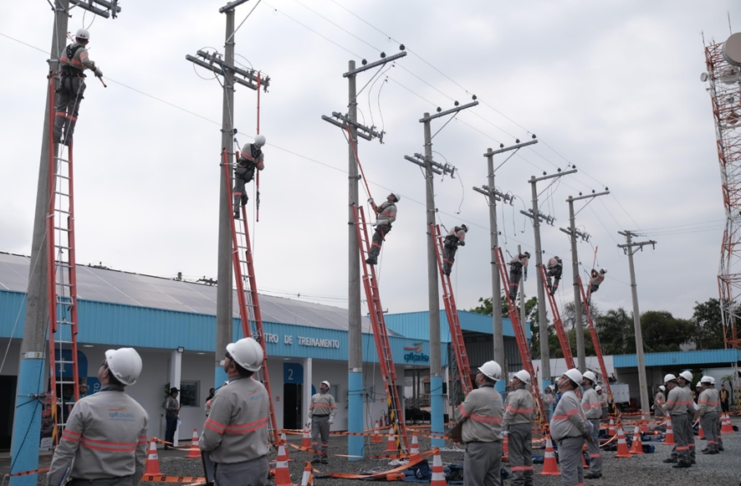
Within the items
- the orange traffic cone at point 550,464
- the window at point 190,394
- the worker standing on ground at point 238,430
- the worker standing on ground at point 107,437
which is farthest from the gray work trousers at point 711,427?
the window at point 190,394

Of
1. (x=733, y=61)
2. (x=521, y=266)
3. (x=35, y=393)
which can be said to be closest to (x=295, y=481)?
(x=35, y=393)

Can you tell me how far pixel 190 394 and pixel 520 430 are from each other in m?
17.2

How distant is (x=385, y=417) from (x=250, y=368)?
29953 mm

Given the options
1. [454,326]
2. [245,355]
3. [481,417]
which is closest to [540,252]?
[454,326]

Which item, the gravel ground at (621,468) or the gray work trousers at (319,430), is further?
the gray work trousers at (319,430)

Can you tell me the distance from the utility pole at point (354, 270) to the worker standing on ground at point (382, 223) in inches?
16.1

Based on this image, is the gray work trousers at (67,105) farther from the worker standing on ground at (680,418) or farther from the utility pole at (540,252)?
the utility pole at (540,252)

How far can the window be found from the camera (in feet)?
85.4

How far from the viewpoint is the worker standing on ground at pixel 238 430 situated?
560 cm

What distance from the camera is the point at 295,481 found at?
13.9 m

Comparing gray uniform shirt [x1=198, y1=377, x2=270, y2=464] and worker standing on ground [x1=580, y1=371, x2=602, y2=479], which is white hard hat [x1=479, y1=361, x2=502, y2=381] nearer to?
gray uniform shirt [x1=198, y1=377, x2=270, y2=464]

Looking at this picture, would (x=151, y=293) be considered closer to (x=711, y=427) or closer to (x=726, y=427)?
(x=711, y=427)

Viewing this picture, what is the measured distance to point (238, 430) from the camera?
18.6ft

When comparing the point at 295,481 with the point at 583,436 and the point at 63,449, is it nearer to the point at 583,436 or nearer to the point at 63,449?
the point at 583,436
